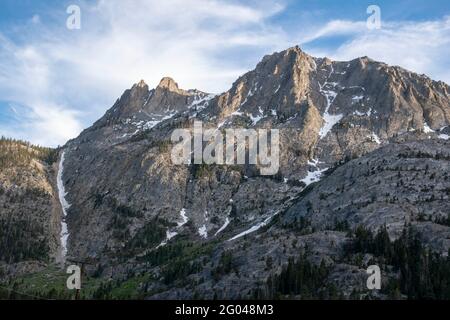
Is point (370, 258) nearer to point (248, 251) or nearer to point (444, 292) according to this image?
point (444, 292)

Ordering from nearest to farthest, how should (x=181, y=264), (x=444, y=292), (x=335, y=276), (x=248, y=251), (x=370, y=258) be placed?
(x=444, y=292), (x=335, y=276), (x=370, y=258), (x=248, y=251), (x=181, y=264)

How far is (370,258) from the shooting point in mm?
152125

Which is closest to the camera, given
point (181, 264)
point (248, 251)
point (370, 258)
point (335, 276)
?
point (335, 276)

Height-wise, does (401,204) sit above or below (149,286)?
above

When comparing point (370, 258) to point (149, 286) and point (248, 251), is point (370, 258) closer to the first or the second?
point (248, 251)

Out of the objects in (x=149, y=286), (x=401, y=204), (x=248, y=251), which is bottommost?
(x=149, y=286)

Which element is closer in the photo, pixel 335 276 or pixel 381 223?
pixel 335 276

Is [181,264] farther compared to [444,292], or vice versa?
[181,264]
